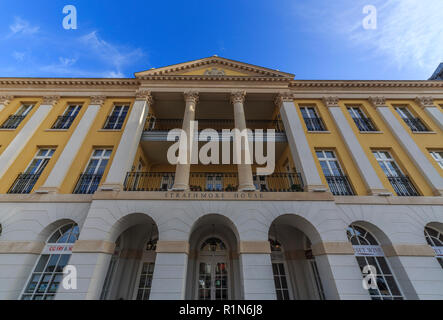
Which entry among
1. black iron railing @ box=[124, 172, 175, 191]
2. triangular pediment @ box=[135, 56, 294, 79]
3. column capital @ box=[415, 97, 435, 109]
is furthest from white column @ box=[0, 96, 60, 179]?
column capital @ box=[415, 97, 435, 109]

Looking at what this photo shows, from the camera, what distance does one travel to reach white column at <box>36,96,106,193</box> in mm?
7680

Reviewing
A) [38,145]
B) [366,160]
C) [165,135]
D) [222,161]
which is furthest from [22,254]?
[366,160]

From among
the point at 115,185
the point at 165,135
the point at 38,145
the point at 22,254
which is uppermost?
the point at 165,135

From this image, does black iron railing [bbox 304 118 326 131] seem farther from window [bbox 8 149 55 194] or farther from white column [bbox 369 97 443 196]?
window [bbox 8 149 55 194]

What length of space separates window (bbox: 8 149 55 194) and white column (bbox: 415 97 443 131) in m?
21.5

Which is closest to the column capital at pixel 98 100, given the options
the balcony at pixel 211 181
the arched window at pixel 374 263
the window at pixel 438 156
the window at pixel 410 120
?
the balcony at pixel 211 181

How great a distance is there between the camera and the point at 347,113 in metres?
10.7

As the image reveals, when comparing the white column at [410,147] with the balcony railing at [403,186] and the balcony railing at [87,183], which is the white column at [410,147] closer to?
the balcony railing at [403,186]

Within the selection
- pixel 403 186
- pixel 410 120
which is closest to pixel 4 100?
pixel 403 186

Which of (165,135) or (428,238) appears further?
(165,135)

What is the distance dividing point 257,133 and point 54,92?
1320 cm

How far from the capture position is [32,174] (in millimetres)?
8344

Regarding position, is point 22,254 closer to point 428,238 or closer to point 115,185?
point 115,185

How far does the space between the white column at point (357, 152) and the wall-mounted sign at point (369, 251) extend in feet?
7.41
